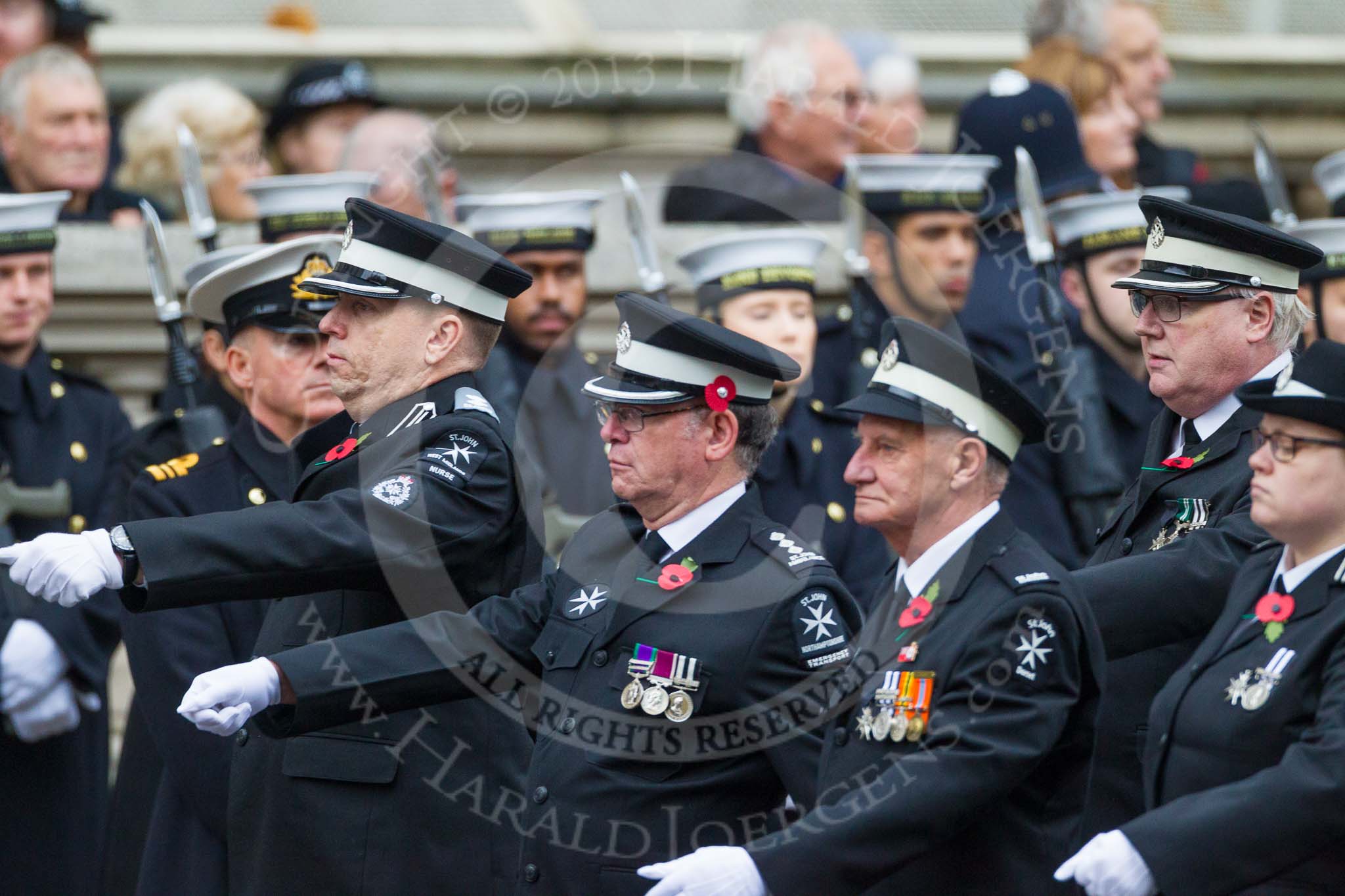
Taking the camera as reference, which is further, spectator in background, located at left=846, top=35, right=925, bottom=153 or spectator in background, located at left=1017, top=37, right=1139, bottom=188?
spectator in background, located at left=846, top=35, right=925, bottom=153

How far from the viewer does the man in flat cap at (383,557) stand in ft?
15.2

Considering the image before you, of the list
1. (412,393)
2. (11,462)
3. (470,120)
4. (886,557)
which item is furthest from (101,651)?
(470,120)

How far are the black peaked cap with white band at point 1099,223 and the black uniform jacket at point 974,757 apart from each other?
2.76m

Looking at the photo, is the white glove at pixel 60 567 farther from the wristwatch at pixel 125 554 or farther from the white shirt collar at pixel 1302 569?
the white shirt collar at pixel 1302 569

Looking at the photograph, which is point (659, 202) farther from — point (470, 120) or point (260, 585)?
point (260, 585)

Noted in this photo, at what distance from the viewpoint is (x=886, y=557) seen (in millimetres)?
6551

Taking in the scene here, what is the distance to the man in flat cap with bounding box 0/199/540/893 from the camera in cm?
463

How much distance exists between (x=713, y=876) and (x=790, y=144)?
13.9ft

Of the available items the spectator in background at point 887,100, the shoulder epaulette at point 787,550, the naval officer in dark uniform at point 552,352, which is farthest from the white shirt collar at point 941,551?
the spectator in background at point 887,100

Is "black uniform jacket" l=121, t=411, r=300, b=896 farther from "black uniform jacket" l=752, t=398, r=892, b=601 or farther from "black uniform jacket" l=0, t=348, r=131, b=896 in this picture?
"black uniform jacket" l=752, t=398, r=892, b=601

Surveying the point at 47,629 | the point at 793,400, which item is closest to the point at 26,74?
the point at 47,629

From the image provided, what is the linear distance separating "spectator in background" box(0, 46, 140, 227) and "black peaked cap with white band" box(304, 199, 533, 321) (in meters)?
2.66

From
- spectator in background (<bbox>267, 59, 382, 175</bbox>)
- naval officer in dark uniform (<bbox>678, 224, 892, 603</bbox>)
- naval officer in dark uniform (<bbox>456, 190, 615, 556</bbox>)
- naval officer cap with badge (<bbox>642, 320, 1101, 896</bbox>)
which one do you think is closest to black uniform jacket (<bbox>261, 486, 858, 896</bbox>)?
naval officer cap with badge (<bbox>642, 320, 1101, 896</bbox>)

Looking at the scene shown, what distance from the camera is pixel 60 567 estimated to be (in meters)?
4.37
